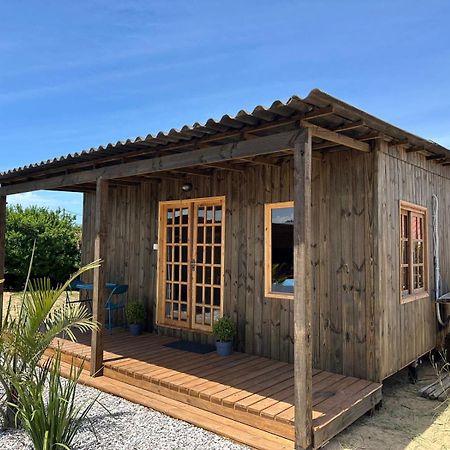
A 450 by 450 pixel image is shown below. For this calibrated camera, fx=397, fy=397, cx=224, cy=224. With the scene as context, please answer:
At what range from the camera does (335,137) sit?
342 cm

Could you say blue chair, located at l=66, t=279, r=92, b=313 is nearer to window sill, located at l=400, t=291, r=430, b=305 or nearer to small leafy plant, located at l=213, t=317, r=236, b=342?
small leafy plant, located at l=213, t=317, r=236, b=342

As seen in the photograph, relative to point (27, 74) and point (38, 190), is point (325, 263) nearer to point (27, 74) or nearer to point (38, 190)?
point (38, 190)

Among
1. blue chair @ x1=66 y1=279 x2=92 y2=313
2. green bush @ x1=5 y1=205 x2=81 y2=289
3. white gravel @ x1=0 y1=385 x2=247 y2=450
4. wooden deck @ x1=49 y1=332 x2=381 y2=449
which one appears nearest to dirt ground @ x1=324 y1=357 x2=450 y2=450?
wooden deck @ x1=49 y1=332 x2=381 y2=449

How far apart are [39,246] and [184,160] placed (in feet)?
33.1

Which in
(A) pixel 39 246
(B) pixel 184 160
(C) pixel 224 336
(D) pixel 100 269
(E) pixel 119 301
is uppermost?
(B) pixel 184 160

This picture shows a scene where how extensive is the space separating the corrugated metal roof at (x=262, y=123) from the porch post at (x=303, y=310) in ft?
1.11

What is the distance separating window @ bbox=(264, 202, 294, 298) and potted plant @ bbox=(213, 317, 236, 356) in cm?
63

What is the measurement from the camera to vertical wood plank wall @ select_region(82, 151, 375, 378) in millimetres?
4070

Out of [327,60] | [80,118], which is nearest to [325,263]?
[327,60]

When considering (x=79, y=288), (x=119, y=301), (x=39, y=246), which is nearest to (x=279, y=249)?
(x=119, y=301)

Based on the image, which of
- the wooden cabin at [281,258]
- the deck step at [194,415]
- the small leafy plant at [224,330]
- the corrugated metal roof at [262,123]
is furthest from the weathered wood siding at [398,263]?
the small leafy plant at [224,330]

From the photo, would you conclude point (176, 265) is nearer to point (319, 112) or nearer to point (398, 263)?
point (398, 263)

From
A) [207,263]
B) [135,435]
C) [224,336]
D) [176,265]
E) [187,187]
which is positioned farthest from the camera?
[176,265]

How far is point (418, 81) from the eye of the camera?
852cm
